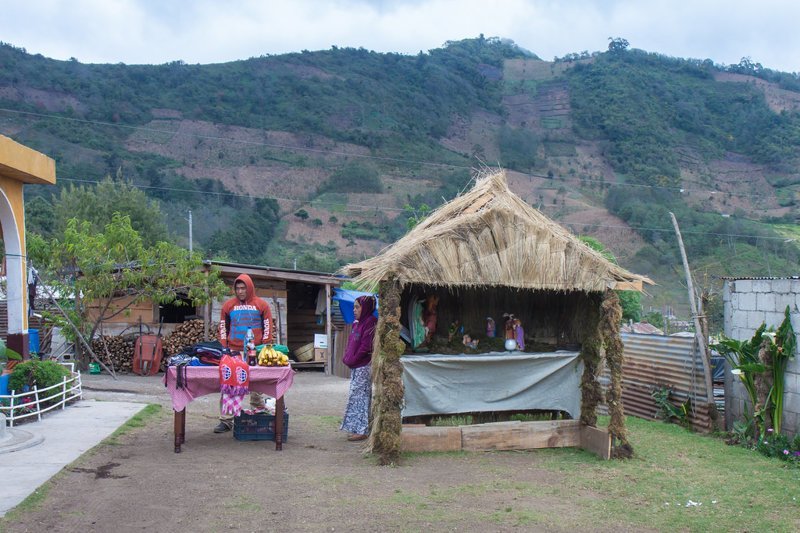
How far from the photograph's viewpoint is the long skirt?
9461 millimetres

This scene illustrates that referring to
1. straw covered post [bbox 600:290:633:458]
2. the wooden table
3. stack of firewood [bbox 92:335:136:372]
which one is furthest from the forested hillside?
straw covered post [bbox 600:290:633:458]

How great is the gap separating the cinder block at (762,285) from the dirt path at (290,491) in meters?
3.89

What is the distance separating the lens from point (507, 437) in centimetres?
888

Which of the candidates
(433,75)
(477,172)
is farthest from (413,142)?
(477,172)

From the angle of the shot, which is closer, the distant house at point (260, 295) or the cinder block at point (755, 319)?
the cinder block at point (755, 319)

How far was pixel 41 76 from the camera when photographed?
7694 cm

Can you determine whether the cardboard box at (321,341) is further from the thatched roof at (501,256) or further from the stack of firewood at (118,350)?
the thatched roof at (501,256)

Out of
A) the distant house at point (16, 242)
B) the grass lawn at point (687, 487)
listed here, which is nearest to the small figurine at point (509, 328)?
the grass lawn at point (687, 487)

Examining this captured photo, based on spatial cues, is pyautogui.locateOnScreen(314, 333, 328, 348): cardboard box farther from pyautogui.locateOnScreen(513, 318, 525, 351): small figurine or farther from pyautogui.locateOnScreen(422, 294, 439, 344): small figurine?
pyautogui.locateOnScreen(513, 318, 525, 351): small figurine

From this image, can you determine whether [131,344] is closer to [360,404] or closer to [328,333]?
[328,333]

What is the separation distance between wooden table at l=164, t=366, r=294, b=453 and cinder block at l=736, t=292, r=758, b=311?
20.7 feet

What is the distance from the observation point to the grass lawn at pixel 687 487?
6020 millimetres

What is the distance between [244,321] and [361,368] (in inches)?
65.2

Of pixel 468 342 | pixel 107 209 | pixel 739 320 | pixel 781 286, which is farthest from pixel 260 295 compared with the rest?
pixel 107 209
